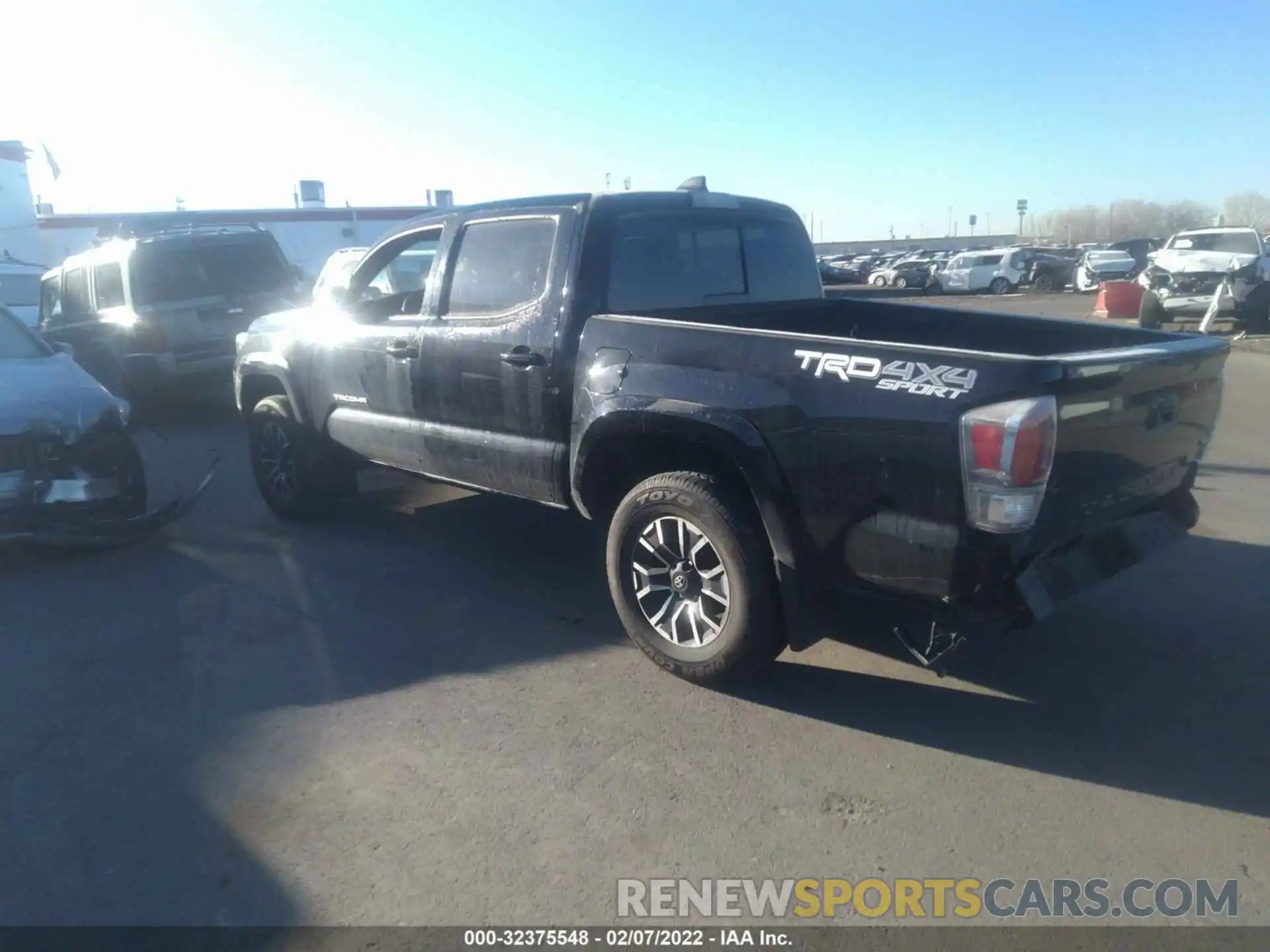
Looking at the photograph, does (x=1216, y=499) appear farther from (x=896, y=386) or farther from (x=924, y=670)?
(x=896, y=386)

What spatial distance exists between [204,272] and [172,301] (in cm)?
54

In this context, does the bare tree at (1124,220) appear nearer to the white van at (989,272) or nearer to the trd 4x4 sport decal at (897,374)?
the white van at (989,272)

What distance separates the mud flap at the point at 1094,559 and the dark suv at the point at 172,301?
Answer: 9.99m

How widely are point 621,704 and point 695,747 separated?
473 mm

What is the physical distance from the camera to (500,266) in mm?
5273

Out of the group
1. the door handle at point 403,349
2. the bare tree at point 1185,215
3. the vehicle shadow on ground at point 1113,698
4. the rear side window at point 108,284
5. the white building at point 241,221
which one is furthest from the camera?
the bare tree at point 1185,215

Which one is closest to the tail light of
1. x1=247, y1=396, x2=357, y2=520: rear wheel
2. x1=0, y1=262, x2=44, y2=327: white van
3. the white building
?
x1=247, y1=396, x2=357, y2=520: rear wheel

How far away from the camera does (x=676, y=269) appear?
17.0 ft

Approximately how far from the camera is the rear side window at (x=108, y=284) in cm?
1177

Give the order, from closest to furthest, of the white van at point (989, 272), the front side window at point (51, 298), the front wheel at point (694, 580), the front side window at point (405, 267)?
the front wheel at point (694, 580), the front side window at point (405, 267), the front side window at point (51, 298), the white van at point (989, 272)

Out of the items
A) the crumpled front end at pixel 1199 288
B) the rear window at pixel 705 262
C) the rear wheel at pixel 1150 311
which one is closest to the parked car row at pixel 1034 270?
the crumpled front end at pixel 1199 288

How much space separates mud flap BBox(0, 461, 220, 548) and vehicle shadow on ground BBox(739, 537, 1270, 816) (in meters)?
4.26

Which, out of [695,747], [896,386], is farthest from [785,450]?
[695,747]

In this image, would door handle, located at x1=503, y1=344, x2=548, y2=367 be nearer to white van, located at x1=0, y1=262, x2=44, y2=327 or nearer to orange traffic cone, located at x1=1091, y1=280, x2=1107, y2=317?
white van, located at x1=0, y1=262, x2=44, y2=327
